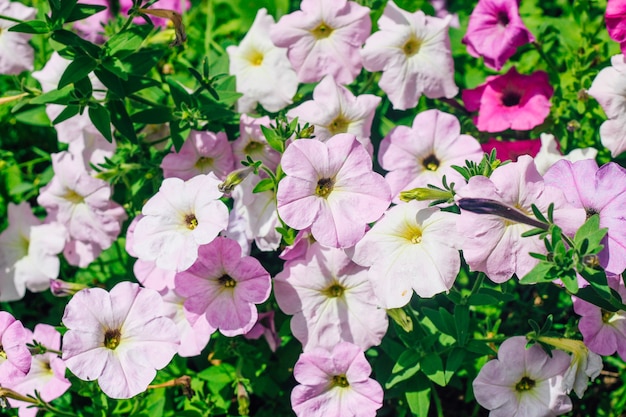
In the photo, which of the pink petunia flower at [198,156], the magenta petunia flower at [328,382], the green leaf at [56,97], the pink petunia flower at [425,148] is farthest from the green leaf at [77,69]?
the magenta petunia flower at [328,382]

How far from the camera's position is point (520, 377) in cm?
200

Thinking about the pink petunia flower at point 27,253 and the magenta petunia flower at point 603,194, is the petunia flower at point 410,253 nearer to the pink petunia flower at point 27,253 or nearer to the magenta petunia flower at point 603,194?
the magenta petunia flower at point 603,194

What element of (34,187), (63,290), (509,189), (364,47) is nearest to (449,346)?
(509,189)

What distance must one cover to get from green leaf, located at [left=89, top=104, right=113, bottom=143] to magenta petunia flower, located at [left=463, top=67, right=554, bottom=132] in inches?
48.8

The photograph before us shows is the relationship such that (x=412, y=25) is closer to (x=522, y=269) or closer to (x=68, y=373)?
(x=522, y=269)

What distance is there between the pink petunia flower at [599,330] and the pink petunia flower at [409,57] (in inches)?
34.5

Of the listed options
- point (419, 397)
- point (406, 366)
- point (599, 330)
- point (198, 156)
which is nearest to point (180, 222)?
point (198, 156)

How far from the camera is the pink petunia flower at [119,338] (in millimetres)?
1898

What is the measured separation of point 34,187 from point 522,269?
2.00 meters

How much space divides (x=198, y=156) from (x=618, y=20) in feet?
4.60

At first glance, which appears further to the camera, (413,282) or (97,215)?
(97,215)

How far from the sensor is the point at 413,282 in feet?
6.16

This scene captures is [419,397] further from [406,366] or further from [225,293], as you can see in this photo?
[225,293]

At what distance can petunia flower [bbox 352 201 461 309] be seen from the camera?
1.86m
